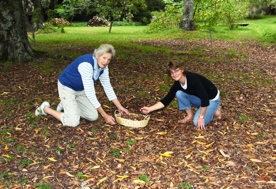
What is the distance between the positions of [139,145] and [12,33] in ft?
17.3

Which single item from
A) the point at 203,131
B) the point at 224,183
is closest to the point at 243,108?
the point at 203,131

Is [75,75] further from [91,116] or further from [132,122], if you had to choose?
[132,122]

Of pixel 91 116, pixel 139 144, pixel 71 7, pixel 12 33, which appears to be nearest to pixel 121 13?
pixel 71 7

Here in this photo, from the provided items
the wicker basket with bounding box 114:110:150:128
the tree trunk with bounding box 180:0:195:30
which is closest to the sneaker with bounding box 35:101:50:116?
→ the wicker basket with bounding box 114:110:150:128

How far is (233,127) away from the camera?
4.33 meters

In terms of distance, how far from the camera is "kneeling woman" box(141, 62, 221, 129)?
393 centimetres

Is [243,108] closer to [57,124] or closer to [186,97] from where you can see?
[186,97]

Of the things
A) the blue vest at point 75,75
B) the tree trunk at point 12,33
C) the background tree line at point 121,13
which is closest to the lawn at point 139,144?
the blue vest at point 75,75

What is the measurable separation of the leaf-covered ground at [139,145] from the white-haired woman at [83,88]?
157mm

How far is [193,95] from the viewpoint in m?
4.25

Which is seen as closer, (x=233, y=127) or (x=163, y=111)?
(x=233, y=127)

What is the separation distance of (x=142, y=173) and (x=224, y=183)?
2.75ft

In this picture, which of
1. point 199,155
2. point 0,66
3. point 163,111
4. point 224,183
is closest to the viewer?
point 224,183

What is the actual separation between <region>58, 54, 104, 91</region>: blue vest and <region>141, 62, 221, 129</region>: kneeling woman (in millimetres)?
935
